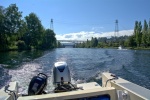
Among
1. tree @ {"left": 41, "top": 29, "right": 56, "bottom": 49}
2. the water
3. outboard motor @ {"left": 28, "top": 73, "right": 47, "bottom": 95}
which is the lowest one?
the water

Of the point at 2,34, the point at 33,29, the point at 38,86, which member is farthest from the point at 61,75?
the point at 33,29

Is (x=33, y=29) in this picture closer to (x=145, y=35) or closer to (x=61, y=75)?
(x=145, y=35)

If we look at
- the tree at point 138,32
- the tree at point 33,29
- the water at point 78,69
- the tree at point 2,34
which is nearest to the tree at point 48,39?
the tree at point 33,29

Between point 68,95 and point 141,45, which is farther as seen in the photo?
point 141,45

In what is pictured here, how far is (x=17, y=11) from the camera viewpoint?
147 ft

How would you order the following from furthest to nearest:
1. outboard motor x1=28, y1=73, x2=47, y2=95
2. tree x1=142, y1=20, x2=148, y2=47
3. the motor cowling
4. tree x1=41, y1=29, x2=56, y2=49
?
1. tree x1=142, y1=20, x2=148, y2=47
2. tree x1=41, y1=29, x2=56, y2=49
3. the motor cowling
4. outboard motor x1=28, y1=73, x2=47, y2=95

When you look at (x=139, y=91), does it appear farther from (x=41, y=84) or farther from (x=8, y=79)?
(x=8, y=79)

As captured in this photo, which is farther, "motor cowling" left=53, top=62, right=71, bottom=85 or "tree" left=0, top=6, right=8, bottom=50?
"tree" left=0, top=6, right=8, bottom=50

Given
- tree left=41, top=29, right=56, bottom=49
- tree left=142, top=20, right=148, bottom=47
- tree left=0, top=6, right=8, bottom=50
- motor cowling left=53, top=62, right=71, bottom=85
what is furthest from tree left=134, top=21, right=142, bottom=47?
motor cowling left=53, top=62, right=71, bottom=85

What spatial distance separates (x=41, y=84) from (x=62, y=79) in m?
0.91

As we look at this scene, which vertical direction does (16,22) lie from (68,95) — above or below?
above

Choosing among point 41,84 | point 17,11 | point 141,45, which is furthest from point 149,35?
point 41,84

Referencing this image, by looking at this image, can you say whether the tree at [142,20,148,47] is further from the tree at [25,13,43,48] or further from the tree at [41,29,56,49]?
the tree at [25,13,43,48]

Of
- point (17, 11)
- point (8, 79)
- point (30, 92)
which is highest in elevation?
point (17, 11)
